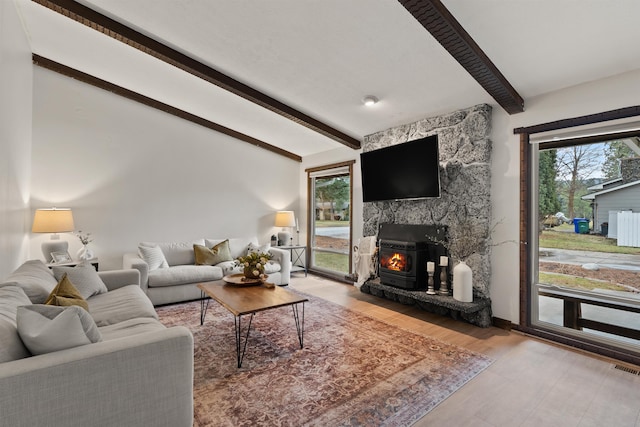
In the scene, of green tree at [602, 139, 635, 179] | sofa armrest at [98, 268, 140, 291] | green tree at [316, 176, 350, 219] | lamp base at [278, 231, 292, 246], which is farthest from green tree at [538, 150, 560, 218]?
sofa armrest at [98, 268, 140, 291]

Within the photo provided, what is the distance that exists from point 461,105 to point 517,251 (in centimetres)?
177

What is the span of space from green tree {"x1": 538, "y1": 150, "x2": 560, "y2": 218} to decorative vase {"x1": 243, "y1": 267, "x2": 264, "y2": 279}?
10.1 feet

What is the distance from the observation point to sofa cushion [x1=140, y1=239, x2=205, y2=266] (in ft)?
15.8

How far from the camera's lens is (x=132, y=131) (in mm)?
4852

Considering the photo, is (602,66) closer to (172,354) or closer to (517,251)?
(517,251)

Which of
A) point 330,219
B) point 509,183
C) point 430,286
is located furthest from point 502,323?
point 330,219

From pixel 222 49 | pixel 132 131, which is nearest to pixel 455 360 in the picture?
pixel 222 49

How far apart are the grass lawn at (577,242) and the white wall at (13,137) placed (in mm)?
5097

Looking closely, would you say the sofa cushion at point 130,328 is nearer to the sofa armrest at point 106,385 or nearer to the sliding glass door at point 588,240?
the sofa armrest at point 106,385

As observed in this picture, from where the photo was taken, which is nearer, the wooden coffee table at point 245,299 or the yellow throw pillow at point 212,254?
the wooden coffee table at point 245,299

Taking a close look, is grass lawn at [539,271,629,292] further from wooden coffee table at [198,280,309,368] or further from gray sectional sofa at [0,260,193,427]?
gray sectional sofa at [0,260,193,427]

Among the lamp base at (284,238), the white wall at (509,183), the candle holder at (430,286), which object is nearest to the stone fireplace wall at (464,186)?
the white wall at (509,183)

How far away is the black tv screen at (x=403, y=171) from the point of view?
385 cm

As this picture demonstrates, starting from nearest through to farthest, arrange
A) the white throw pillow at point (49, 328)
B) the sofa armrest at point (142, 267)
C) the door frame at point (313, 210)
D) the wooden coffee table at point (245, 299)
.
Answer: the white throw pillow at point (49, 328) < the wooden coffee table at point (245, 299) < the sofa armrest at point (142, 267) < the door frame at point (313, 210)
